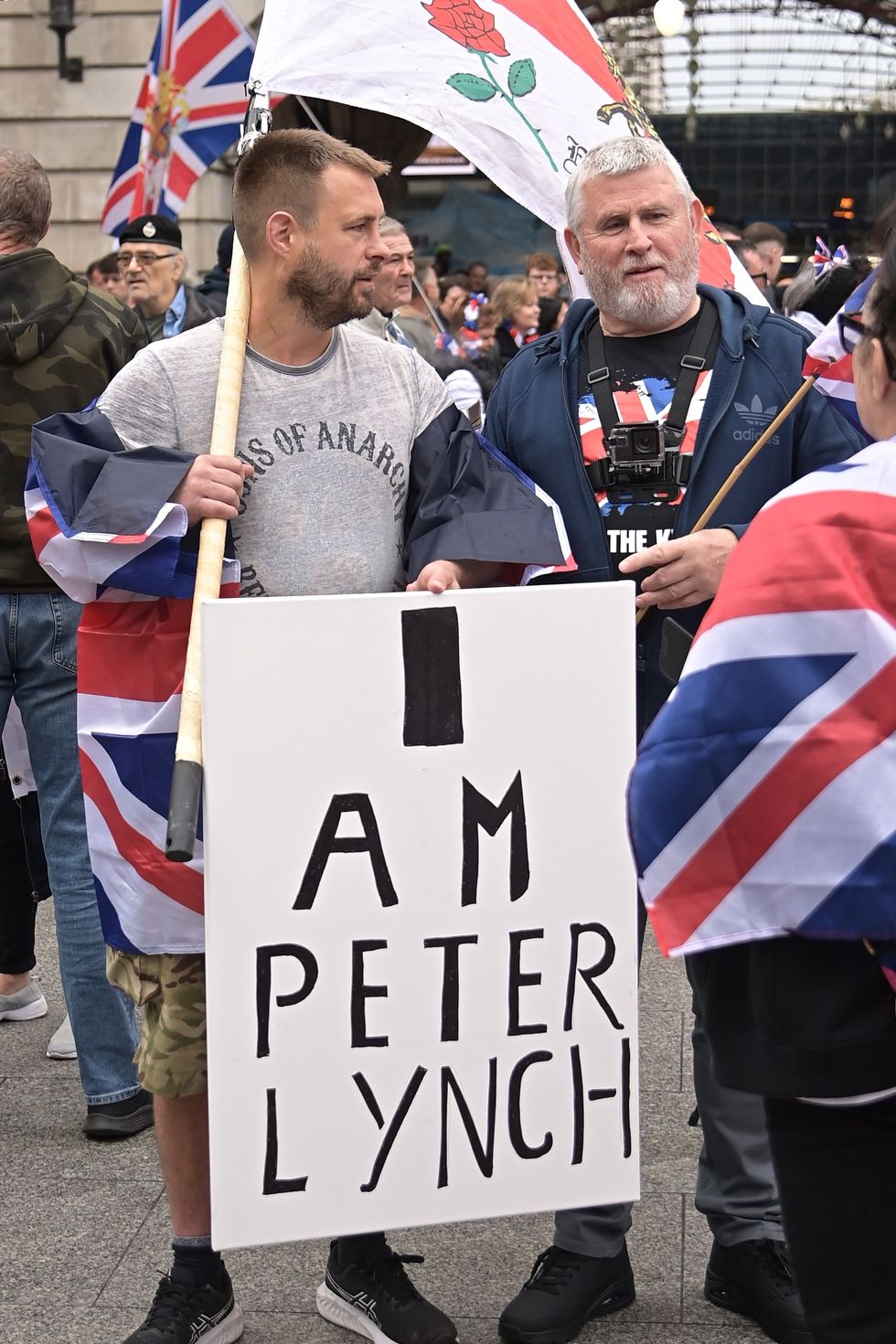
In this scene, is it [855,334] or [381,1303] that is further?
[381,1303]

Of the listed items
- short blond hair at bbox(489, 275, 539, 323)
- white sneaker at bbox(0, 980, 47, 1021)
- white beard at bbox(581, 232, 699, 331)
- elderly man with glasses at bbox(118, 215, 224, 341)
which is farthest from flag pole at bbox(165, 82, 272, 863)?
short blond hair at bbox(489, 275, 539, 323)

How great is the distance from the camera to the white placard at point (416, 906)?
8.18ft

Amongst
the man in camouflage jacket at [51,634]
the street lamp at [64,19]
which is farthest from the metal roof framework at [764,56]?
the man in camouflage jacket at [51,634]

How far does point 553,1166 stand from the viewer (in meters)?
2.65

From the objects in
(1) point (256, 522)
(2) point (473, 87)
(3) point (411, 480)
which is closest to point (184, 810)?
(1) point (256, 522)

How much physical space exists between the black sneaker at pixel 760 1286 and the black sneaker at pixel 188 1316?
2.90 feet

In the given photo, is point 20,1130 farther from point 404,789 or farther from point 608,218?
point 608,218

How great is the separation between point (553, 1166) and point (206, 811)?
791 millimetres

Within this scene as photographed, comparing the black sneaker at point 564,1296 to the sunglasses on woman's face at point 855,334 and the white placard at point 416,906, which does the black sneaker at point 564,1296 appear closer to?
the white placard at point 416,906

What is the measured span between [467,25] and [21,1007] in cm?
283

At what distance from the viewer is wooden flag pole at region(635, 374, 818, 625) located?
2.82m

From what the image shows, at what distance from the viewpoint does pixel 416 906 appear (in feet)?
8.39

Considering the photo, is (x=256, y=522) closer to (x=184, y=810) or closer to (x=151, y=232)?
(x=184, y=810)

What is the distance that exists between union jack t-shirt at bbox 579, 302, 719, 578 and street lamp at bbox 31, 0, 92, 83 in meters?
13.9
